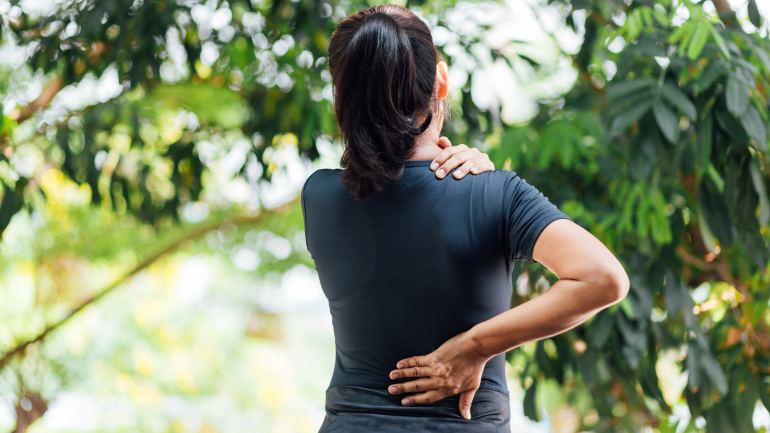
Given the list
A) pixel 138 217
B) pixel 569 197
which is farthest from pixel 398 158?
pixel 138 217

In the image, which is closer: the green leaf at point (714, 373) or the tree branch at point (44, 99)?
the green leaf at point (714, 373)

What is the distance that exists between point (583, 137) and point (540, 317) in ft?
3.77

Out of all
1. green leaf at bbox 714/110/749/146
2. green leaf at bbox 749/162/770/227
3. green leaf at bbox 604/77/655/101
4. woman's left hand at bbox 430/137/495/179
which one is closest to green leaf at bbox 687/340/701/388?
green leaf at bbox 749/162/770/227

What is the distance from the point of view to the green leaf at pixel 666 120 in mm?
1076

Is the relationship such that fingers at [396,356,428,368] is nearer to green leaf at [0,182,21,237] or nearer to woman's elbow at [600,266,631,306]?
woman's elbow at [600,266,631,306]

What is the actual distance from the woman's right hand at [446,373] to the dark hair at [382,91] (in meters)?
0.19

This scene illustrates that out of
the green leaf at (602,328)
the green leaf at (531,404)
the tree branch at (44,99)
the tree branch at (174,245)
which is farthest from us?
the tree branch at (174,245)

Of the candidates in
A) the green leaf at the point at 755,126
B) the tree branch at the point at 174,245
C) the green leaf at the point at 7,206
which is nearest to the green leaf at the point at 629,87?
the green leaf at the point at 755,126

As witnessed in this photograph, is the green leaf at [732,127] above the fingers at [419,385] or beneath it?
beneath

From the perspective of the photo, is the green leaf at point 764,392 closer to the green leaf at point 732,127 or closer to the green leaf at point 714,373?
the green leaf at point 714,373

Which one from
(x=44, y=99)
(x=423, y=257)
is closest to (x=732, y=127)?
(x=423, y=257)

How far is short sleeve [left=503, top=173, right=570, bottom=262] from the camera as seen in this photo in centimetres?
55

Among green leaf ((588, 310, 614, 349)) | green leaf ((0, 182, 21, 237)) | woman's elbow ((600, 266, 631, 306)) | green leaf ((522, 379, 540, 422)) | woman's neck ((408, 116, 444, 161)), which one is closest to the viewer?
woman's elbow ((600, 266, 631, 306))

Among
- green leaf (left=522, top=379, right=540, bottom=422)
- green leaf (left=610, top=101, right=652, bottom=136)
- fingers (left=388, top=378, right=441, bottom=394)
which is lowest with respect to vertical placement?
green leaf (left=522, top=379, right=540, bottom=422)
